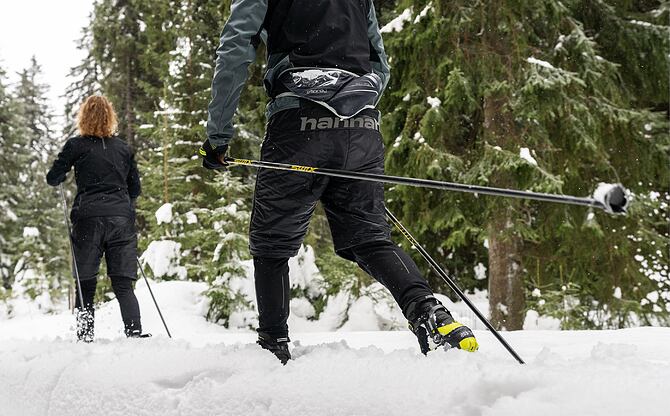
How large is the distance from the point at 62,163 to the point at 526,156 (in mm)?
4562

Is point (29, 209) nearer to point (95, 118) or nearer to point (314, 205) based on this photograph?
point (95, 118)

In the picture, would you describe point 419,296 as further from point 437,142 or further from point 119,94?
point 119,94

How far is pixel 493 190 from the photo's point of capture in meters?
1.97

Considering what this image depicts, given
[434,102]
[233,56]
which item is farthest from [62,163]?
[434,102]

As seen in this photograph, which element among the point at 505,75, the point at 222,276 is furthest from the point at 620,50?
the point at 222,276

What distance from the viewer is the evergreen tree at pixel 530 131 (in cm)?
645

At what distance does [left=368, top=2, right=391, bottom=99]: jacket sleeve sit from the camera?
9.46 ft

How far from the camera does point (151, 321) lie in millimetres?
7809

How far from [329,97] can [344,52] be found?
0.27 metres

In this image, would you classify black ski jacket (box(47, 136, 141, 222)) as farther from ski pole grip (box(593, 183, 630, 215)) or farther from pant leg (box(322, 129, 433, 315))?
ski pole grip (box(593, 183, 630, 215))

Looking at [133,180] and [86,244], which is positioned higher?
[133,180]

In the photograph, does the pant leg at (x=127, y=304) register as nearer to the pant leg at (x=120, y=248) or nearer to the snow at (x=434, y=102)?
the pant leg at (x=120, y=248)

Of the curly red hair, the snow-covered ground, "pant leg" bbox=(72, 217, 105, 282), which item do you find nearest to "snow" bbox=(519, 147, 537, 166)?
the snow-covered ground

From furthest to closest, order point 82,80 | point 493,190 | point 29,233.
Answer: point 82,80
point 29,233
point 493,190
